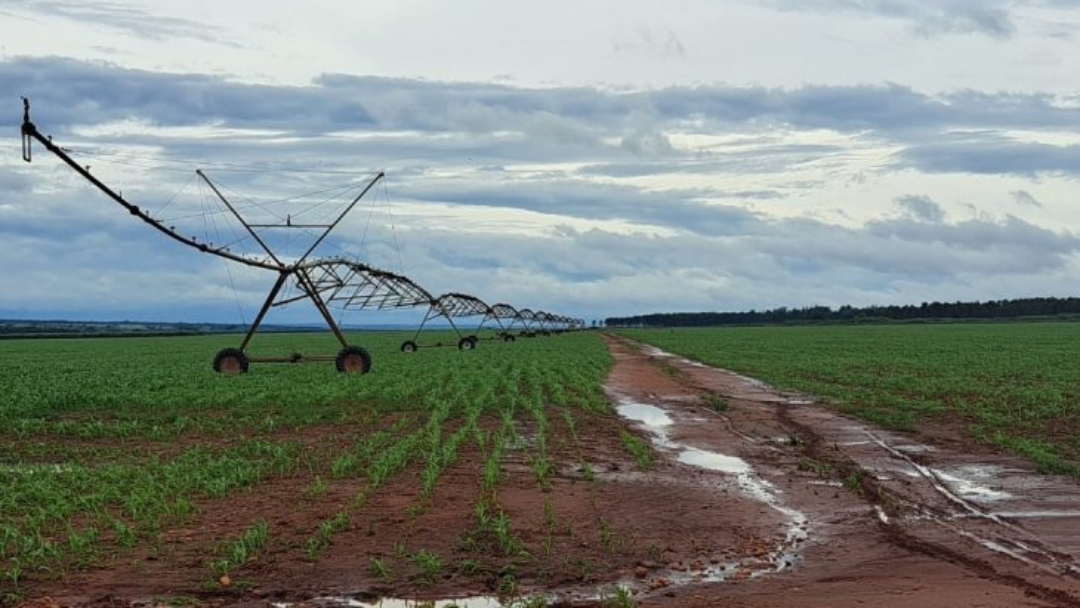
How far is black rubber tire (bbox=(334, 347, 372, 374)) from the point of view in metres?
32.8

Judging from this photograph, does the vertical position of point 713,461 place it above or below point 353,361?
below

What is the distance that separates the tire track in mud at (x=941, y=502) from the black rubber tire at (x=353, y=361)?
14612 millimetres

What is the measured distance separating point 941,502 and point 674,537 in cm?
410

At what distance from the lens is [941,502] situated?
11977 millimetres

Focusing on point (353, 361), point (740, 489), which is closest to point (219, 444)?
point (740, 489)

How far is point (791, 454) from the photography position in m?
16.3

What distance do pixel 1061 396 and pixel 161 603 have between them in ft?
79.1

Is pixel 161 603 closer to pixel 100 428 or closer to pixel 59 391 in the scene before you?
pixel 100 428

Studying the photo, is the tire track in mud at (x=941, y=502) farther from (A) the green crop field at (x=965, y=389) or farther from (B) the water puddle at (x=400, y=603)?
(B) the water puddle at (x=400, y=603)

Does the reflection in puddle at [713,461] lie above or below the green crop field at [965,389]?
below

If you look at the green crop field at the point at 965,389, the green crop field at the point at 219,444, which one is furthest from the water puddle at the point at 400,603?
the green crop field at the point at 965,389

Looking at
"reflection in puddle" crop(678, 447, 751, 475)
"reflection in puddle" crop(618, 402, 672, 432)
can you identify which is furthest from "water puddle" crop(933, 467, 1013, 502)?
"reflection in puddle" crop(618, 402, 672, 432)

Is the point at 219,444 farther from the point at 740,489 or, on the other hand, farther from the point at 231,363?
the point at 231,363

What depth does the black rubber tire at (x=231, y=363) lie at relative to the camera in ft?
108
